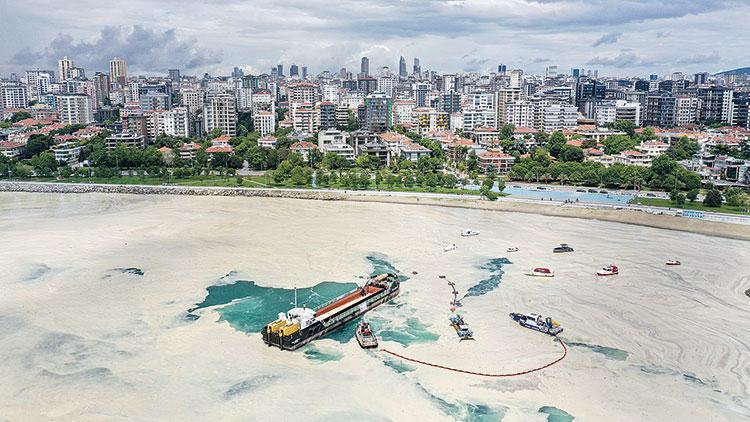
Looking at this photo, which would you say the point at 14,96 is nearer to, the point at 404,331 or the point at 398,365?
the point at 404,331

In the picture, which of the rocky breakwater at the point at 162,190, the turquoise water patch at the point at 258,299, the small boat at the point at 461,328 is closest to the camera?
the small boat at the point at 461,328

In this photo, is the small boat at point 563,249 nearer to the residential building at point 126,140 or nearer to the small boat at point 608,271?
the small boat at point 608,271

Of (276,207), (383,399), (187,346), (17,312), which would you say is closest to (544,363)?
(383,399)

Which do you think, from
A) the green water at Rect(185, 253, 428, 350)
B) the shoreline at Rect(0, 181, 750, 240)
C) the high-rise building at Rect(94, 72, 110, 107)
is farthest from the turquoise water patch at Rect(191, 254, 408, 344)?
the high-rise building at Rect(94, 72, 110, 107)

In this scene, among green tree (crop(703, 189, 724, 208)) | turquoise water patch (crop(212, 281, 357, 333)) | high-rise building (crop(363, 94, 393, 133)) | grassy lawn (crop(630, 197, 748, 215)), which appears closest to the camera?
turquoise water patch (crop(212, 281, 357, 333))

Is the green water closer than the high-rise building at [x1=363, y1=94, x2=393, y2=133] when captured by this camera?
Yes

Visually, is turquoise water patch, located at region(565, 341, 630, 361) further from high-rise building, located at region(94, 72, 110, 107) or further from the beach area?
high-rise building, located at region(94, 72, 110, 107)

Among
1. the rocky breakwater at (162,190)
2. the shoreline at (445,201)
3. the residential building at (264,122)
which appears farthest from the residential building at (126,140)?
the residential building at (264,122)
